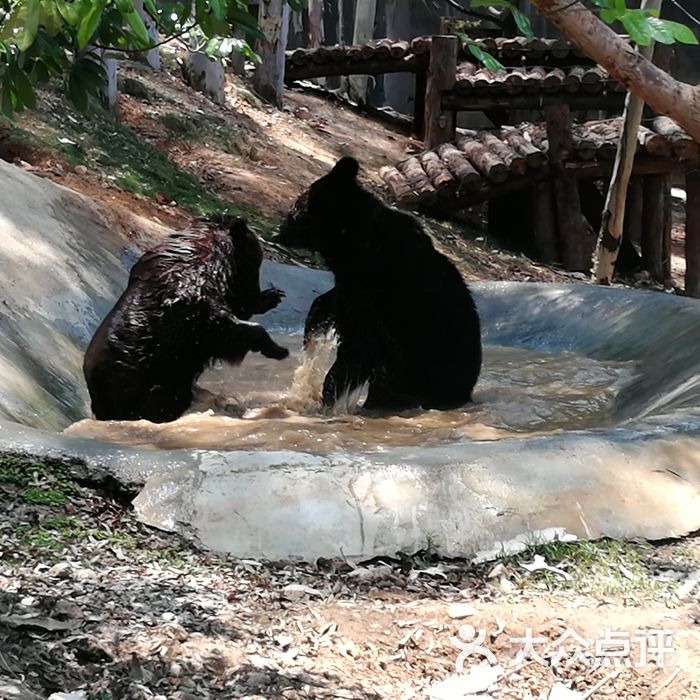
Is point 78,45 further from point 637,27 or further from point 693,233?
point 693,233

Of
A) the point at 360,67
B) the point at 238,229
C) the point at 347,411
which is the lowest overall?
the point at 347,411

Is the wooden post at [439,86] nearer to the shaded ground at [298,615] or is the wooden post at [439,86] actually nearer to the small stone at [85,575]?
the shaded ground at [298,615]

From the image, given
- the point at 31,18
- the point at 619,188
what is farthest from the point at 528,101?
the point at 31,18

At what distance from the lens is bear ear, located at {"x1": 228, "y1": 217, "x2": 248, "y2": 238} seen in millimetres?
7070

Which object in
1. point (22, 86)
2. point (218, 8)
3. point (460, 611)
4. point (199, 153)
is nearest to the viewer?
point (218, 8)

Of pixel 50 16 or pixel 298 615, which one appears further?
pixel 298 615

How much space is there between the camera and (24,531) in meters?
3.95

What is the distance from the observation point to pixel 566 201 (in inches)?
622

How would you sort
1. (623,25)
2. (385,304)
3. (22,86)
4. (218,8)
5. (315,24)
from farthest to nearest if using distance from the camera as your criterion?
1. (315,24)
2. (385,304)
3. (623,25)
4. (22,86)
5. (218,8)

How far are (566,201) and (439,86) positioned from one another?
452 centimetres

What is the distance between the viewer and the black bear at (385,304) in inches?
290

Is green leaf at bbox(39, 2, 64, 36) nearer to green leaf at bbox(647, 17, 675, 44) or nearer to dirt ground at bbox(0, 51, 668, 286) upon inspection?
green leaf at bbox(647, 17, 675, 44)

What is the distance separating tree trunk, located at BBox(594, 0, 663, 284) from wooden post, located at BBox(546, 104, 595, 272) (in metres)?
4.03

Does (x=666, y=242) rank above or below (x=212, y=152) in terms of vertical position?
below
